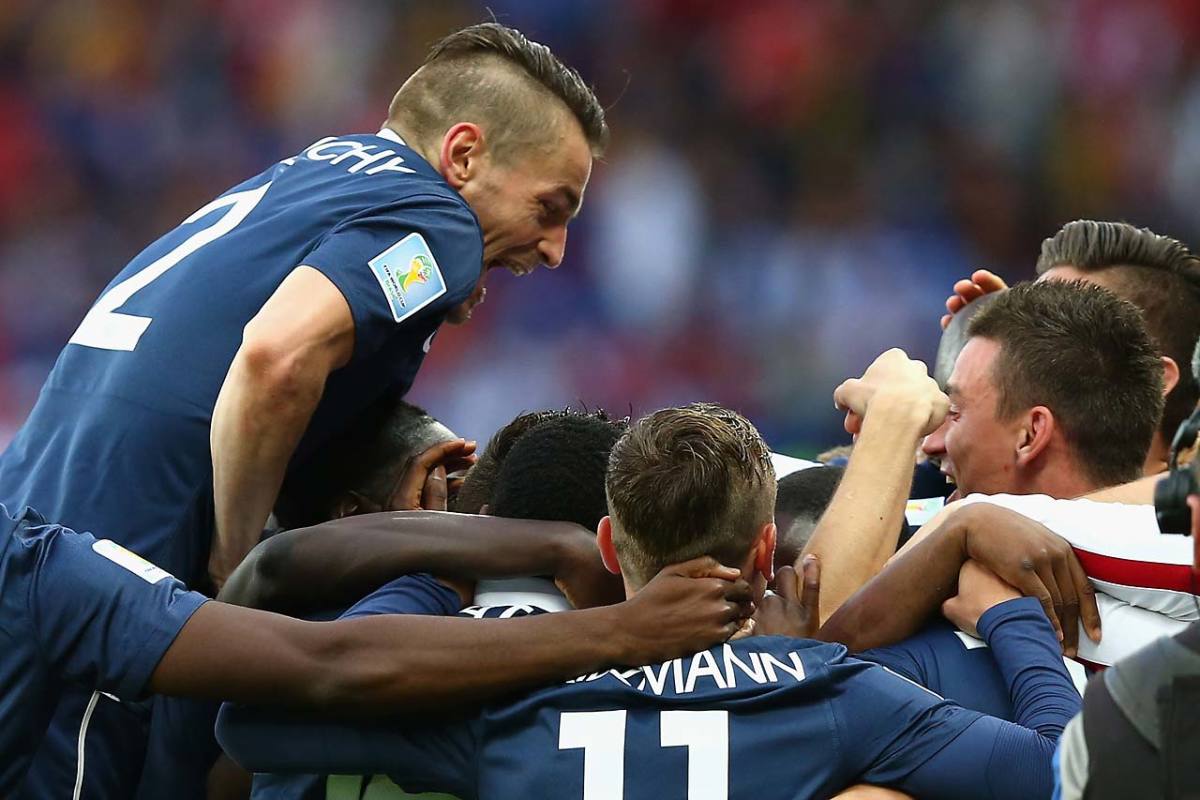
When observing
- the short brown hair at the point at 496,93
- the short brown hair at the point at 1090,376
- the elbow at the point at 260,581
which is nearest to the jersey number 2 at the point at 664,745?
the elbow at the point at 260,581

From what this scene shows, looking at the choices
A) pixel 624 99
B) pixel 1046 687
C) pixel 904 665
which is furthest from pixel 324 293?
pixel 624 99

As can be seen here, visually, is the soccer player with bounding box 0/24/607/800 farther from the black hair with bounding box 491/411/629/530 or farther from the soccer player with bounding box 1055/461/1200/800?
the soccer player with bounding box 1055/461/1200/800

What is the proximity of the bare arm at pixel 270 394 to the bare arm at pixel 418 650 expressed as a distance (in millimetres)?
579

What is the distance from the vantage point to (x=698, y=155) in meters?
7.93

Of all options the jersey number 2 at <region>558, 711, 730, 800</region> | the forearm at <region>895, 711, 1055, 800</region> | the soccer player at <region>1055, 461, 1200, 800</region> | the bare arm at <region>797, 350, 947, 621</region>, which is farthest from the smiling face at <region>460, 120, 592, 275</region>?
the soccer player at <region>1055, 461, 1200, 800</region>

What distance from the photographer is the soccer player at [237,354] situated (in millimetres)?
2746

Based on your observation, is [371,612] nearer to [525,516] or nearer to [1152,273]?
[525,516]

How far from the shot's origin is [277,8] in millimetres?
8062

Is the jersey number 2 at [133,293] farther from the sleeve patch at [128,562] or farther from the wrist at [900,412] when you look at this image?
the wrist at [900,412]

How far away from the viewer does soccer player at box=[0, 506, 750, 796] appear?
7.04 feet

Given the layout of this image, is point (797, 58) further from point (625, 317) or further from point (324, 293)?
point (324, 293)

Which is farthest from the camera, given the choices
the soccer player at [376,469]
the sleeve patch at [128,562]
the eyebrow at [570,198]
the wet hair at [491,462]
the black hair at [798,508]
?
the eyebrow at [570,198]

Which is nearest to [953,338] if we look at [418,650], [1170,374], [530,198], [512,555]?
[1170,374]

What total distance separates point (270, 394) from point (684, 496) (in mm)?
878
